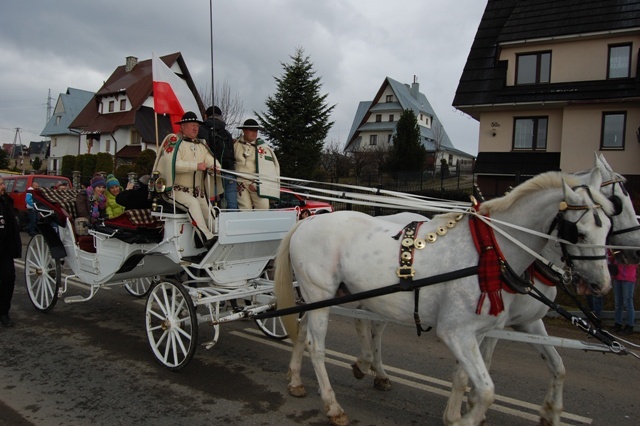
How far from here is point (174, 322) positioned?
4.87 meters

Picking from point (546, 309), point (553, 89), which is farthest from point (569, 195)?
point (553, 89)

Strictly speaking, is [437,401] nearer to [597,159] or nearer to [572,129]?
[597,159]

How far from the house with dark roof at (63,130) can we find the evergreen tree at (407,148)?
33.0 meters

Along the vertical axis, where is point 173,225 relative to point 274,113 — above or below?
below

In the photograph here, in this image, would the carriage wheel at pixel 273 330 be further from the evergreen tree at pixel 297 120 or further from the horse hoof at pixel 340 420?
the evergreen tree at pixel 297 120

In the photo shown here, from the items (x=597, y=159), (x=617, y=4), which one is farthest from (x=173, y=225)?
(x=617, y=4)

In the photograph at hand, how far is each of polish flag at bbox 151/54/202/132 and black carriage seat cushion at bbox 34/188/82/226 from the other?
212 centimetres

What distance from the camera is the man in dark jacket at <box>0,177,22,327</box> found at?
618 centimetres

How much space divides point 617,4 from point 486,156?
282 inches

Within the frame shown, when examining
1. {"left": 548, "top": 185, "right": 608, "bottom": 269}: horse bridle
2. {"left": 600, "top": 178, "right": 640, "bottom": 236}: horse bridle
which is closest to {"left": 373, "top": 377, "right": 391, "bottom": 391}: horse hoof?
{"left": 548, "top": 185, "right": 608, "bottom": 269}: horse bridle

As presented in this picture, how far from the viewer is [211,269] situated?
5.21 meters

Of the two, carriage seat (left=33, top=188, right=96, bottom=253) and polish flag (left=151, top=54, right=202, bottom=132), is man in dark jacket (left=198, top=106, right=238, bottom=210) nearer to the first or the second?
polish flag (left=151, top=54, right=202, bottom=132)

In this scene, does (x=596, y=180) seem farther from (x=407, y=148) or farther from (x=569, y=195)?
(x=407, y=148)

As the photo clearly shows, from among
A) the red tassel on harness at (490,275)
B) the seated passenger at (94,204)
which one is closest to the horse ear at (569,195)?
the red tassel on harness at (490,275)
